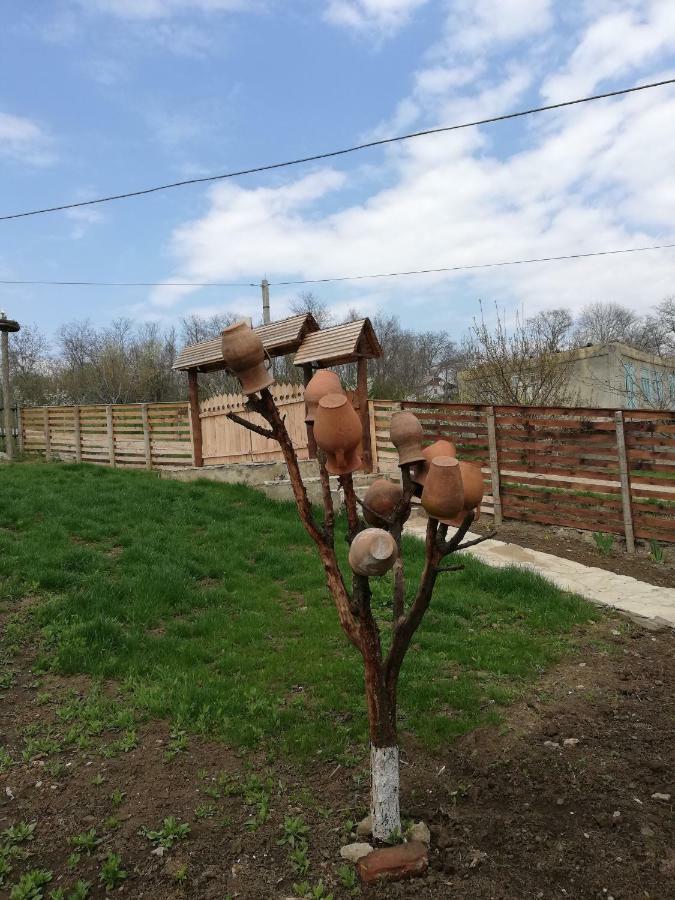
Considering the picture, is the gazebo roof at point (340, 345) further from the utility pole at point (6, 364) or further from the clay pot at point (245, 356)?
the utility pole at point (6, 364)

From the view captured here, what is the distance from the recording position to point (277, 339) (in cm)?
1001

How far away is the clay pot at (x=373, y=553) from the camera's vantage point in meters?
2.01

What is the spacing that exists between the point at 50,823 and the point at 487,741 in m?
2.08

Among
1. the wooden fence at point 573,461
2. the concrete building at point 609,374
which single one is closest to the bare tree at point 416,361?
the concrete building at point 609,374

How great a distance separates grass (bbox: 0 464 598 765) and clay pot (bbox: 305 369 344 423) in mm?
1814

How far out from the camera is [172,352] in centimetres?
4009

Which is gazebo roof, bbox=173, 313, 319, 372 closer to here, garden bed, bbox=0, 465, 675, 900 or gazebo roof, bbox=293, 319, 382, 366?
gazebo roof, bbox=293, 319, 382, 366

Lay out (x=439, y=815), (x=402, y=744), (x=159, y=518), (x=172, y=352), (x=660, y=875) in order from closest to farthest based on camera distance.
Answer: (x=660, y=875) → (x=439, y=815) → (x=402, y=744) → (x=159, y=518) → (x=172, y=352)

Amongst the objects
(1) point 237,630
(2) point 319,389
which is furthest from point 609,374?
(2) point 319,389

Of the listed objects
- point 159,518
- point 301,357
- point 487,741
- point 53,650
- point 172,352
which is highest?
point 172,352

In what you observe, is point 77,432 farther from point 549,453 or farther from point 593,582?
point 593,582

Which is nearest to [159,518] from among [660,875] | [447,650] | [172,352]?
[447,650]

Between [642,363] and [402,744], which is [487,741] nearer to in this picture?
[402,744]

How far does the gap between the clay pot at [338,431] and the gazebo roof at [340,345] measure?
710cm
